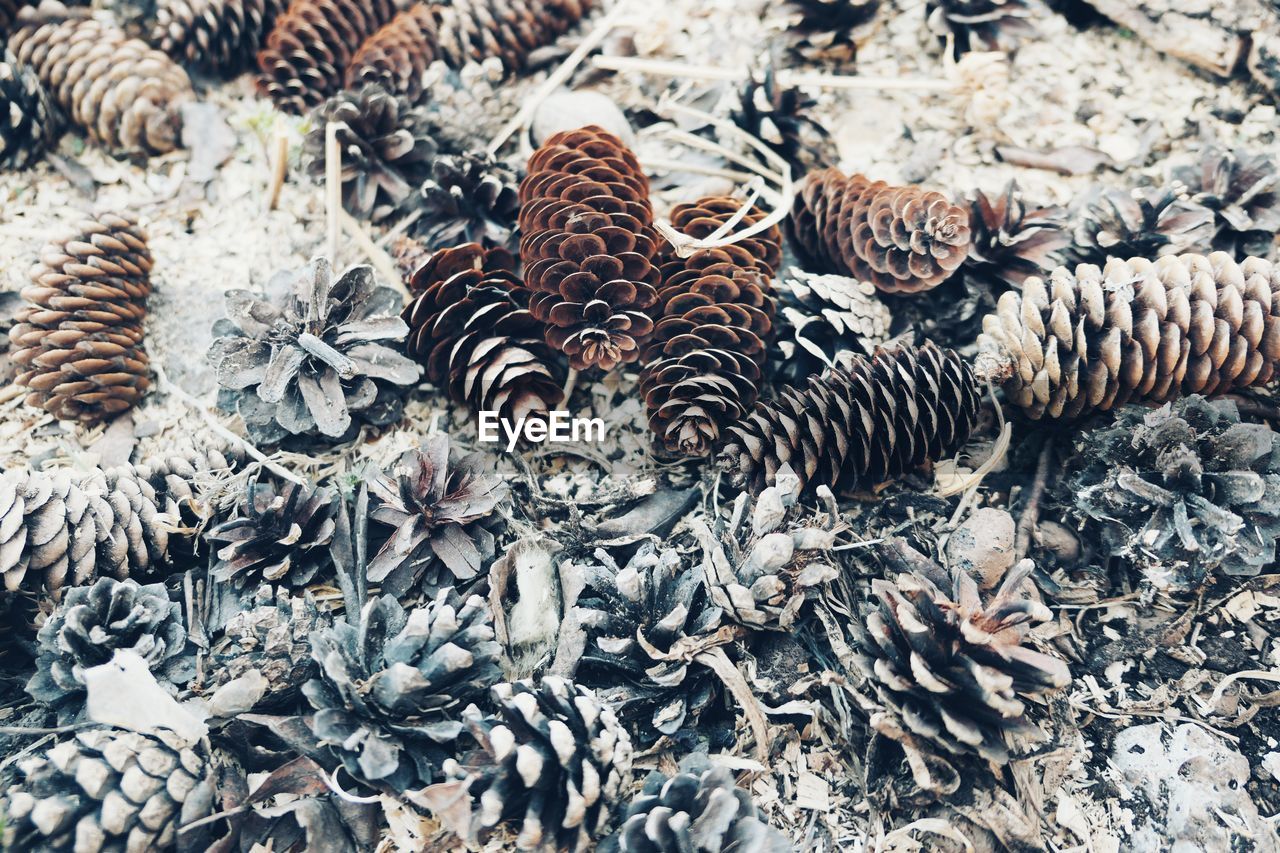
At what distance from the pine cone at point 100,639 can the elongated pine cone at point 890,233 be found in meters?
1.27

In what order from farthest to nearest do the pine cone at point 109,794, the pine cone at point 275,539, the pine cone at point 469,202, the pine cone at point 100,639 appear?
the pine cone at point 469,202, the pine cone at point 275,539, the pine cone at point 100,639, the pine cone at point 109,794

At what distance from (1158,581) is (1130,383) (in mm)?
311

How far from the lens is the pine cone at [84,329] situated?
1.56m

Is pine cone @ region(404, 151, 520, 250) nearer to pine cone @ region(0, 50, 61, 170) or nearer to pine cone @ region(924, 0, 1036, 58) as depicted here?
pine cone @ region(0, 50, 61, 170)

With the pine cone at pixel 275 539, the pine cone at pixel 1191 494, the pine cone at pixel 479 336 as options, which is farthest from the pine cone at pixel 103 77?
the pine cone at pixel 1191 494

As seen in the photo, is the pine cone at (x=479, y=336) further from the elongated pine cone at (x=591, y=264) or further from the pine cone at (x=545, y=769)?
the pine cone at (x=545, y=769)

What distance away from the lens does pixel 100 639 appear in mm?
1274

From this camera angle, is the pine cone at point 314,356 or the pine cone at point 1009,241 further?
the pine cone at point 1009,241

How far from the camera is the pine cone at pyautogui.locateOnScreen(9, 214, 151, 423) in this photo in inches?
61.4

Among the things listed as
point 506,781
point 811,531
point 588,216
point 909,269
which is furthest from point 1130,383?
point 506,781

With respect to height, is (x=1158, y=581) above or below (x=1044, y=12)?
below

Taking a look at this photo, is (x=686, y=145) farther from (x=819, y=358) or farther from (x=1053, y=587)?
(x=1053, y=587)

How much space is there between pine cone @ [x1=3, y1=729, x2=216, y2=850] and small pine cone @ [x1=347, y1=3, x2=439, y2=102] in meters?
1.31

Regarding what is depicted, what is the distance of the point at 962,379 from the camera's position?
1435mm
